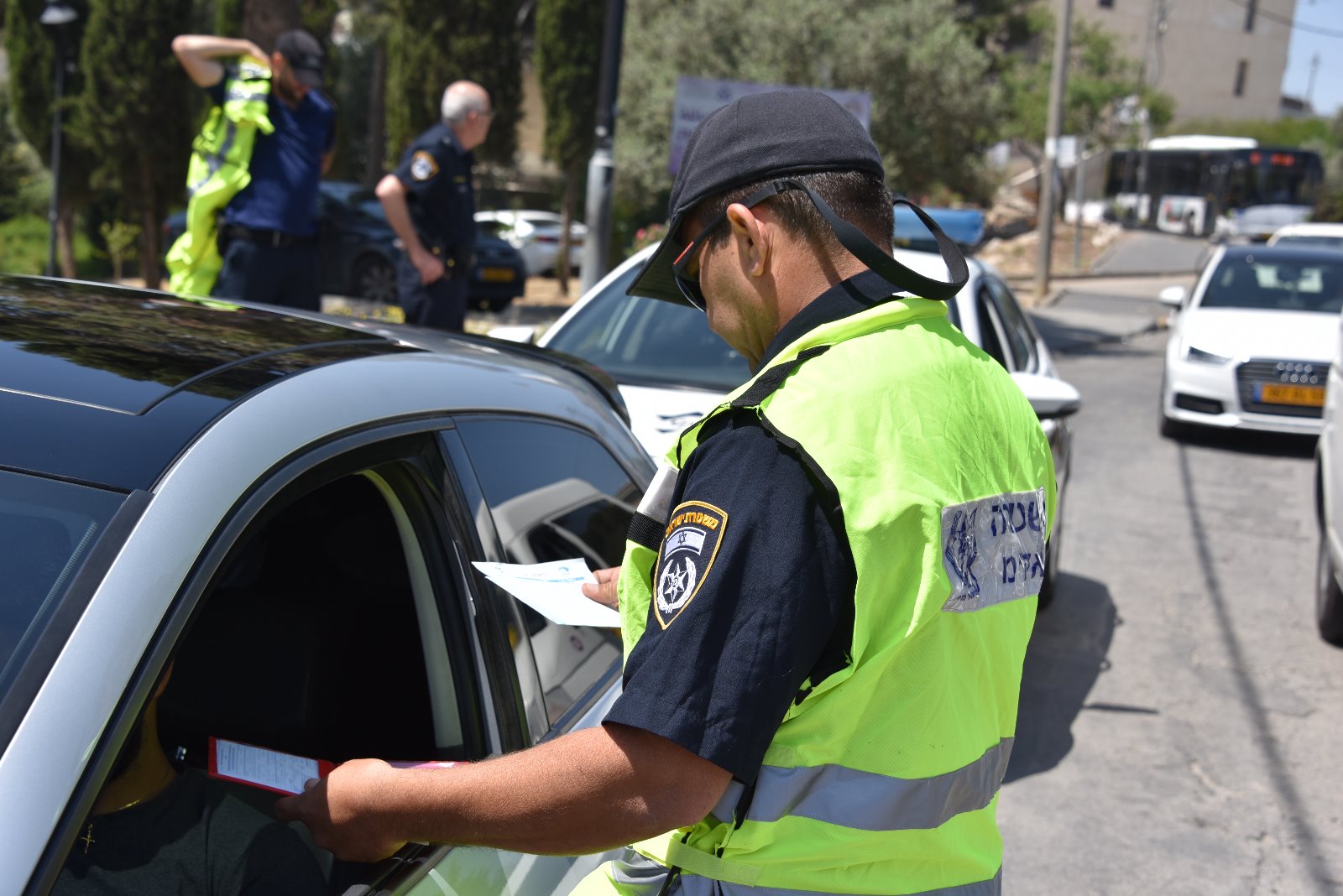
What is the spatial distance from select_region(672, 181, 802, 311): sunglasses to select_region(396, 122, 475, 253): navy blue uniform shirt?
15.3 ft

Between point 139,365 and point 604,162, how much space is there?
24.1 feet

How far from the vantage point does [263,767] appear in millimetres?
1713

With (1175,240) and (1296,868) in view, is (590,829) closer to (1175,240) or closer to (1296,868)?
(1296,868)

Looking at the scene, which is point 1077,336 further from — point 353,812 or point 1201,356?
point 353,812

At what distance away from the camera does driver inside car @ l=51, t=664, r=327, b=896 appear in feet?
4.48

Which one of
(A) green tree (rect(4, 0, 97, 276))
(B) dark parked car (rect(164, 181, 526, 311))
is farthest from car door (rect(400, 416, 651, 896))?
(A) green tree (rect(4, 0, 97, 276))

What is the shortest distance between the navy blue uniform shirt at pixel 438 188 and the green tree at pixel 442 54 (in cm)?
1124

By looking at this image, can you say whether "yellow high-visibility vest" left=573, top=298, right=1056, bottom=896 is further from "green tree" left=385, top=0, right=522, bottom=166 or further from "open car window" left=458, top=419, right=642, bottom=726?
"green tree" left=385, top=0, right=522, bottom=166

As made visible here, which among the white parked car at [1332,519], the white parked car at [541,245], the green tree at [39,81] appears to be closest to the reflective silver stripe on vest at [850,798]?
the white parked car at [1332,519]

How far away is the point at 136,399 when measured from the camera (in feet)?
4.82

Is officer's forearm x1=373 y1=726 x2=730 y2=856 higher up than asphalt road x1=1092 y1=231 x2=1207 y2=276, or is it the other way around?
officer's forearm x1=373 y1=726 x2=730 y2=856

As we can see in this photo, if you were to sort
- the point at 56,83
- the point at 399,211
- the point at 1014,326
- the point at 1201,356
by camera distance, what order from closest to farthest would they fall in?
the point at 399,211 < the point at 1014,326 < the point at 1201,356 < the point at 56,83

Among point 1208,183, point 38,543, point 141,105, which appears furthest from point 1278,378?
point 1208,183

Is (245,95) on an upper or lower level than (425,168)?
upper
